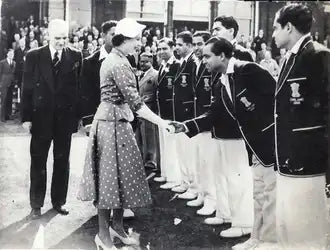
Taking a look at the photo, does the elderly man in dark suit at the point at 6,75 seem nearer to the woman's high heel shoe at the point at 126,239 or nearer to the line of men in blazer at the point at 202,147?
the woman's high heel shoe at the point at 126,239

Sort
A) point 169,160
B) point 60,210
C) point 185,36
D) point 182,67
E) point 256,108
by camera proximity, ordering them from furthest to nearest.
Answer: point 169,160, point 182,67, point 185,36, point 60,210, point 256,108

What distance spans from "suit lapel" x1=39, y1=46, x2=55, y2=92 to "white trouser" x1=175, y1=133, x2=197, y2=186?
3.83ft

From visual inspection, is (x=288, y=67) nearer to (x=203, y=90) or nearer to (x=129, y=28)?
(x=129, y=28)

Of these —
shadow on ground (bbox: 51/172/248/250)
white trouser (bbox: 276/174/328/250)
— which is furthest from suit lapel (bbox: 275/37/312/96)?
shadow on ground (bbox: 51/172/248/250)

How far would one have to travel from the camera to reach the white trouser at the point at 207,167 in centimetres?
301

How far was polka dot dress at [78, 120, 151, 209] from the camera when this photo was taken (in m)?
2.46

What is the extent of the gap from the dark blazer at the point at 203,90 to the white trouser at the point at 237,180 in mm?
479

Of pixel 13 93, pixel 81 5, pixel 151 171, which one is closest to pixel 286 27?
pixel 81 5

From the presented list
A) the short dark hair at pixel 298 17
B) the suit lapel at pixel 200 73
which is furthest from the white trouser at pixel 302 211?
the suit lapel at pixel 200 73

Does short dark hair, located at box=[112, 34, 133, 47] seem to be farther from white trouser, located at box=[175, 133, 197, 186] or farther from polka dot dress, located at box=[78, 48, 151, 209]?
white trouser, located at box=[175, 133, 197, 186]

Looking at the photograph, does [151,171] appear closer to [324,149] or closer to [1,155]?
[1,155]

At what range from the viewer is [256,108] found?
8.00ft

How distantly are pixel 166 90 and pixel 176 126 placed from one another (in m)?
1.08

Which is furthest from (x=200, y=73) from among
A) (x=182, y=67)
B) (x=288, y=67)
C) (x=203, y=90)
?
(x=288, y=67)
